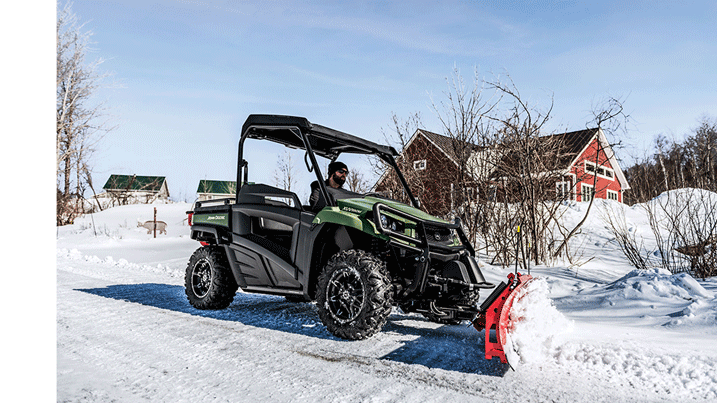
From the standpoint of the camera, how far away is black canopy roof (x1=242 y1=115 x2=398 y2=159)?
5.41 m

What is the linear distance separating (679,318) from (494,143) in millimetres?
5335

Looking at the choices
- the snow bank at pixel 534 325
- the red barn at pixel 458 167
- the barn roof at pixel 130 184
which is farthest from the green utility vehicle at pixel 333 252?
the barn roof at pixel 130 184

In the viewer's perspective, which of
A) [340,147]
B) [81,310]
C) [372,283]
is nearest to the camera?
[372,283]

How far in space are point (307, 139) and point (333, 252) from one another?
1252 millimetres

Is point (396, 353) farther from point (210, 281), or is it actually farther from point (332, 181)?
point (210, 281)

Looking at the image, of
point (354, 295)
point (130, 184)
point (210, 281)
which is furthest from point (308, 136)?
point (130, 184)

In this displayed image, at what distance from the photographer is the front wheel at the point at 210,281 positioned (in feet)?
19.7

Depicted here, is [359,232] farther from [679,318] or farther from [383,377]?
[679,318]

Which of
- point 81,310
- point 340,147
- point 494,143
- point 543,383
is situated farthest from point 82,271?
point 543,383

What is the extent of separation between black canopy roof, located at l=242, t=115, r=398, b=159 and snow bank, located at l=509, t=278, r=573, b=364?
2.72 m

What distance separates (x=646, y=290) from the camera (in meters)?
6.06

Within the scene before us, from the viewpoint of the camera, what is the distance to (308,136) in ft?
17.9

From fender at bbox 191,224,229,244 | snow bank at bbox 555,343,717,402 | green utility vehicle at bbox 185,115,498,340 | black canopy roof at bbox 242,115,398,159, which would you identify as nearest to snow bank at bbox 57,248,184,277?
fender at bbox 191,224,229,244

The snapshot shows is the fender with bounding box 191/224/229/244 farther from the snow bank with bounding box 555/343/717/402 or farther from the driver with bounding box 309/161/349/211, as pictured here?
the snow bank with bounding box 555/343/717/402
